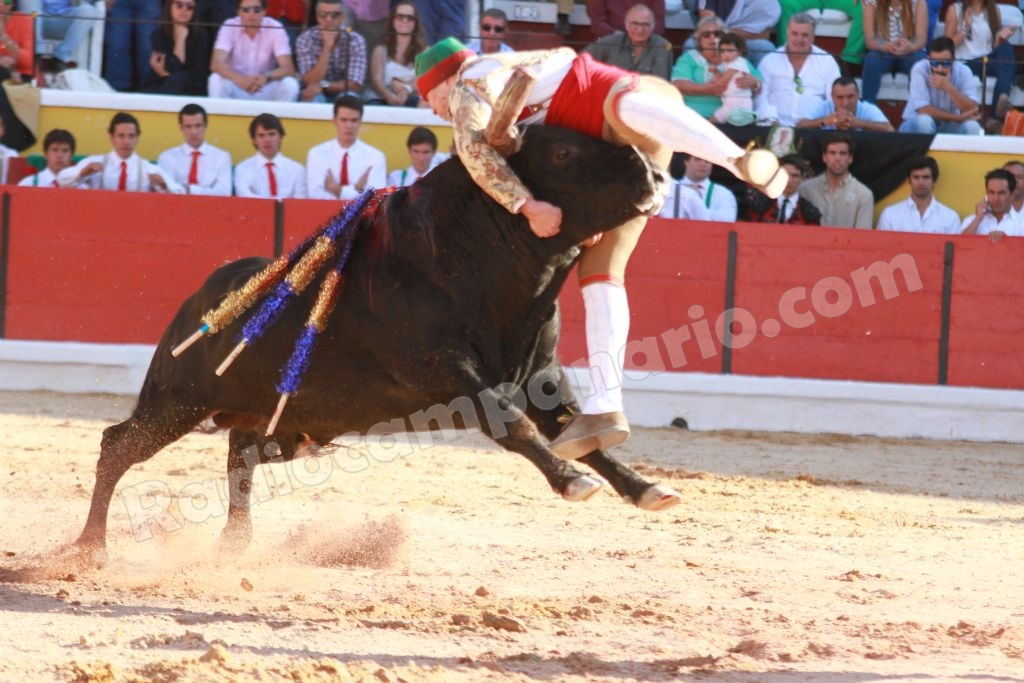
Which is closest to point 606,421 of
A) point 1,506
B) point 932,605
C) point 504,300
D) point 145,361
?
point 504,300

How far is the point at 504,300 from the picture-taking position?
4105mm

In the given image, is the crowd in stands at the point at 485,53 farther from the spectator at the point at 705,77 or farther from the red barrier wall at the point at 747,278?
the red barrier wall at the point at 747,278

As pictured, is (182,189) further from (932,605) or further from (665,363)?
(932,605)

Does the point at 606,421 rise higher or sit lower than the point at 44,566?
higher

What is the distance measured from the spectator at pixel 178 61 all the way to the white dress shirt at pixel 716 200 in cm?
313

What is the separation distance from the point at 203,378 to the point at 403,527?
3.29ft

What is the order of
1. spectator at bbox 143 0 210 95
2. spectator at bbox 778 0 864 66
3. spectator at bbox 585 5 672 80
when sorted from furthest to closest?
spectator at bbox 778 0 864 66 → spectator at bbox 143 0 210 95 → spectator at bbox 585 5 672 80

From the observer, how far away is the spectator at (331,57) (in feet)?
30.1

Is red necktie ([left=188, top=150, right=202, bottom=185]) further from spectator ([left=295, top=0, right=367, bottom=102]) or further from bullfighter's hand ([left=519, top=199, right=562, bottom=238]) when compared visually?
bullfighter's hand ([left=519, top=199, right=562, bottom=238])

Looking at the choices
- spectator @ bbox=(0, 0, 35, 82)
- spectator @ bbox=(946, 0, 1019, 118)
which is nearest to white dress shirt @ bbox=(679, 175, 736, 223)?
spectator @ bbox=(946, 0, 1019, 118)

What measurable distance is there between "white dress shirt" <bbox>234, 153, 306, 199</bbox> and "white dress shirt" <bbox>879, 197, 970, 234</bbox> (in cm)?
347

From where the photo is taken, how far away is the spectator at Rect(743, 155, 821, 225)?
8516 mm

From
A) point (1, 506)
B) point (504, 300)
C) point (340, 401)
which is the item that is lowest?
point (1, 506)

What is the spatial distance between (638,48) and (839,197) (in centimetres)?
150
